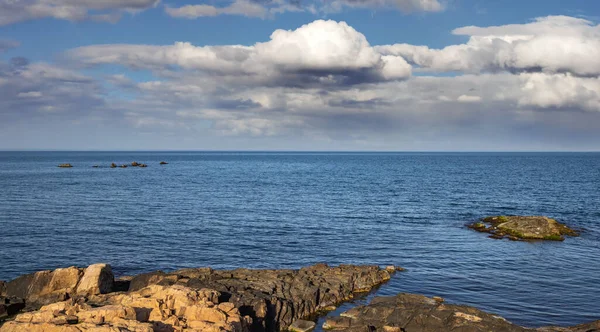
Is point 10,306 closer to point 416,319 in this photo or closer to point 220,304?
point 220,304

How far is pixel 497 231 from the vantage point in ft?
222

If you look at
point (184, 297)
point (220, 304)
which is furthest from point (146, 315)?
point (220, 304)

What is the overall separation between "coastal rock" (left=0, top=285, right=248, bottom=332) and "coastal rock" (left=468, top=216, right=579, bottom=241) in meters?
48.1

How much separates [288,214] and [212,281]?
156ft

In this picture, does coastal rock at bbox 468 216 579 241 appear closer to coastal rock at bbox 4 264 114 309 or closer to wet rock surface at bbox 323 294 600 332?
wet rock surface at bbox 323 294 600 332

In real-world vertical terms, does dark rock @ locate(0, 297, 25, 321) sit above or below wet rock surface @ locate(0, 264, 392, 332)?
below

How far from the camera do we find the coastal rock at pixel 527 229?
63.9m

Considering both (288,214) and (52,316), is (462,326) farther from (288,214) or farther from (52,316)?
(288,214)

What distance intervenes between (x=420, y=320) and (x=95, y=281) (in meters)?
23.2

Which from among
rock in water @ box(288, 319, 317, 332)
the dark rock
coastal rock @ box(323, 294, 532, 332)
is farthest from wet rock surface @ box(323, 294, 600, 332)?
the dark rock

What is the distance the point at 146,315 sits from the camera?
26.1 m

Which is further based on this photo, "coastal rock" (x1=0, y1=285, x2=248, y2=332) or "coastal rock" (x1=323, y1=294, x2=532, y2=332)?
"coastal rock" (x1=323, y1=294, x2=532, y2=332)

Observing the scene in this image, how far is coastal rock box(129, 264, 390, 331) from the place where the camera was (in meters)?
32.9

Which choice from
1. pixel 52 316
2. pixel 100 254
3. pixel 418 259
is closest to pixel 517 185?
pixel 418 259
